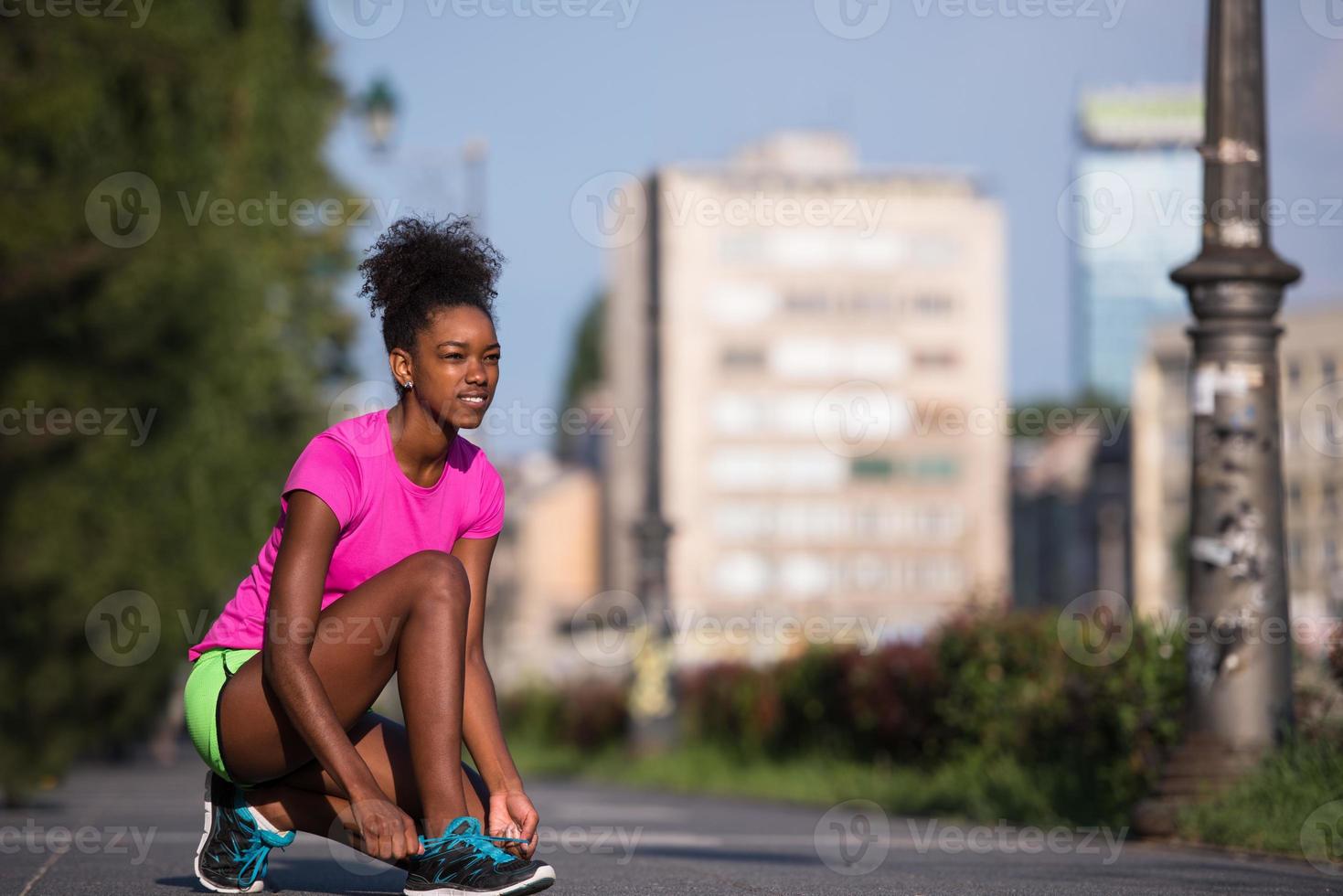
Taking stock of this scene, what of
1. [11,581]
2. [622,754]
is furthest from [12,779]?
[622,754]

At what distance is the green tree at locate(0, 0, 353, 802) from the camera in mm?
16125

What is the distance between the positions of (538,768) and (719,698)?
7031 millimetres

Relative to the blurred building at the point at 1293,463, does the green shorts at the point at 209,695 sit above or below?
below

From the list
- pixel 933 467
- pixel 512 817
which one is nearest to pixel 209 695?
pixel 512 817

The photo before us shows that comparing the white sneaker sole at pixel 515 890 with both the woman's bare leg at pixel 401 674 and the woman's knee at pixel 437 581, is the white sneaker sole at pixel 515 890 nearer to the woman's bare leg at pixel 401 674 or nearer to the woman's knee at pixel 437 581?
the woman's bare leg at pixel 401 674

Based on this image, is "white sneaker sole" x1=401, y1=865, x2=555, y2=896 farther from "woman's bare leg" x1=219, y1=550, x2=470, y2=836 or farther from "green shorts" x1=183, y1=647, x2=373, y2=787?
"green shorts" x1=183, y1=647, x2=373, y2=787

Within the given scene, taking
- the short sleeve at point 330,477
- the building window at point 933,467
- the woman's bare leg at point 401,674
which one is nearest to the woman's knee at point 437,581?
the woman's bare leg at point 401,674

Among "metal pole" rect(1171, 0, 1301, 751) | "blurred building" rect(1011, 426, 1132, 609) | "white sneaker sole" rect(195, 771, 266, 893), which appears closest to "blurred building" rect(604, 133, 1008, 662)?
"blurred building" rect(1011, 426, 1132, 609)

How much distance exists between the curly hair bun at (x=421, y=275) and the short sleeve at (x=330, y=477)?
35cm

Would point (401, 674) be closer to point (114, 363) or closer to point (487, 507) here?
point (487, 507)

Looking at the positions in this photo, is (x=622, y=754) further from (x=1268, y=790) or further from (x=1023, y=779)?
(x=1268, y=790)

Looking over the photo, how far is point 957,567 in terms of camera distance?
11519cm

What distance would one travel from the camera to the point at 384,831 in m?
4.70

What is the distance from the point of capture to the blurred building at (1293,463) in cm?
9919
